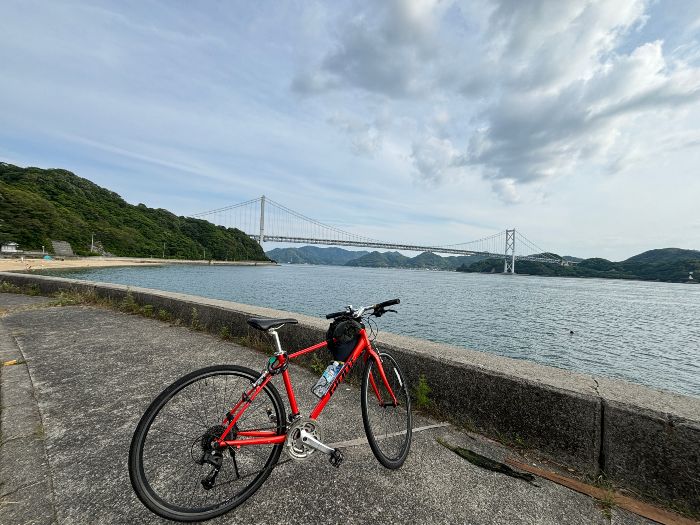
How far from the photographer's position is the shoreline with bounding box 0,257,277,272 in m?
42.1

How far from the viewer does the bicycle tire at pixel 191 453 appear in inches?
71.1

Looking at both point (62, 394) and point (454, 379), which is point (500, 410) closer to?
point (454, 379)

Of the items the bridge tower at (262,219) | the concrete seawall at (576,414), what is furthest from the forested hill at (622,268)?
the concrete seawall at (576,414)

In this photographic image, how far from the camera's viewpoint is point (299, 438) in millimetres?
2189

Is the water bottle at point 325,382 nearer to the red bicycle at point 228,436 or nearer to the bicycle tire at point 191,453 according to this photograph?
the red bicycle at point 228,436

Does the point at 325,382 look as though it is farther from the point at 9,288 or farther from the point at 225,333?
the point at 9,288

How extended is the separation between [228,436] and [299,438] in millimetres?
442

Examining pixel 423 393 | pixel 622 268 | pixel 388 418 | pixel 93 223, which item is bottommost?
pixel 388 418

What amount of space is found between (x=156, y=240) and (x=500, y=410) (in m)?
115

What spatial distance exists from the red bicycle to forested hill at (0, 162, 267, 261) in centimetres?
8576

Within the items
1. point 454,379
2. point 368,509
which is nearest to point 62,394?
point 368,509

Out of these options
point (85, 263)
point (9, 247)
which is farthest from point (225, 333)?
point (9, 247)

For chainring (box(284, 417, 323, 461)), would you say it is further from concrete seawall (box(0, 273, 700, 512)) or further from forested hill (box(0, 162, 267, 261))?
forested hill (box(0, 162, 267, 261))

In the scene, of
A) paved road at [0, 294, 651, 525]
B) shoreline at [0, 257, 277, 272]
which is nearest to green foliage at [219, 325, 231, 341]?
paved road at [0, 294, 651, 525]
